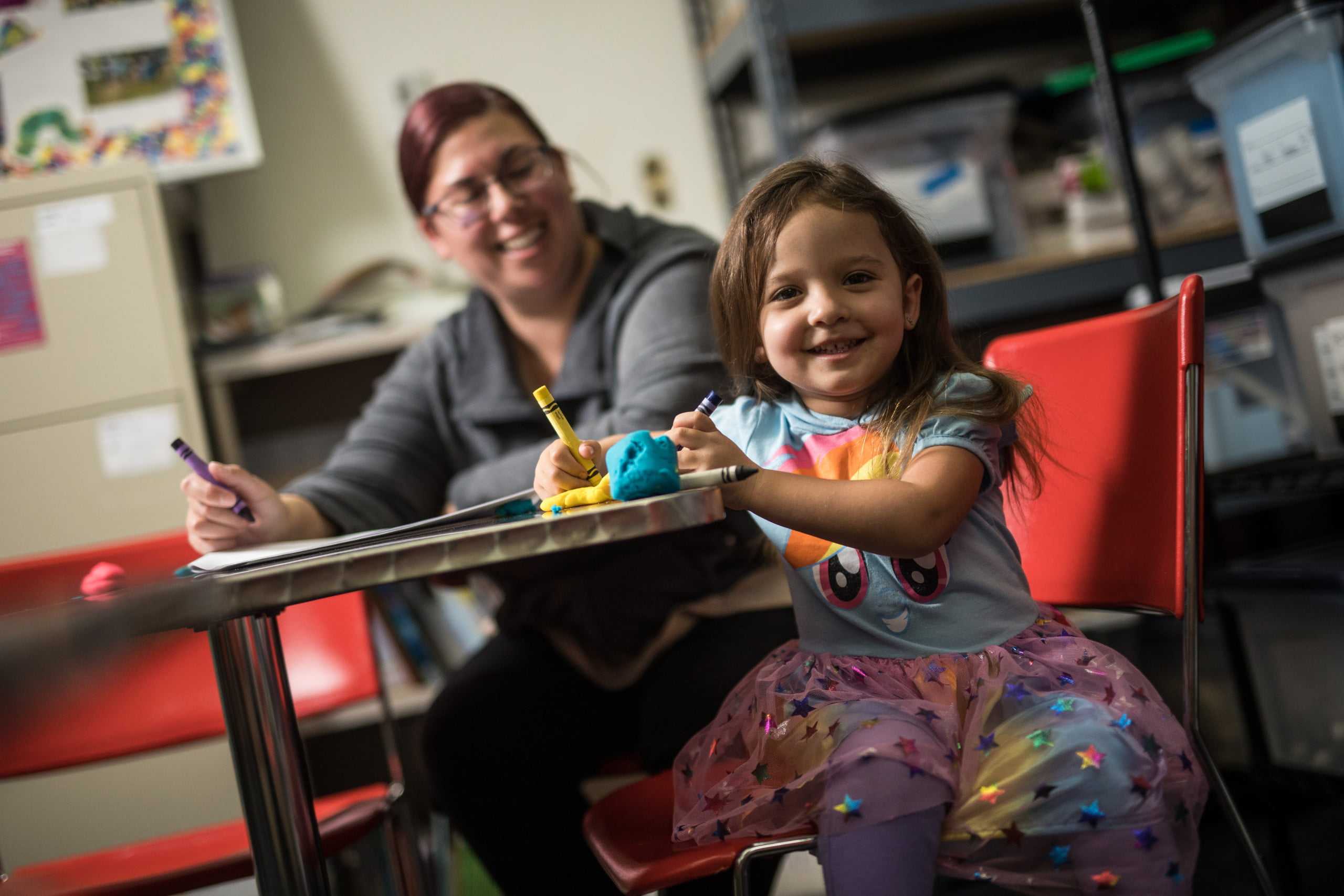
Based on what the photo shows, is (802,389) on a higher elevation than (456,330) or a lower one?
lower

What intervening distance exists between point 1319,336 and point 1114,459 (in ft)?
2.22

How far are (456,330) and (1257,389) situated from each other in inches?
52.2

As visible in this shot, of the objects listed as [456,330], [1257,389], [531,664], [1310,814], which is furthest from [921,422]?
[1257,389]

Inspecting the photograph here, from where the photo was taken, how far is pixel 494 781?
117 cm

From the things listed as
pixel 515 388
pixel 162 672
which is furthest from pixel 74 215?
pixel 515 388

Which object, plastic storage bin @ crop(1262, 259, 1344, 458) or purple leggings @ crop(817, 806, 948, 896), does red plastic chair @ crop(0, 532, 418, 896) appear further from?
plastic storage bin @ crop(1262, 259, 1344, 458)

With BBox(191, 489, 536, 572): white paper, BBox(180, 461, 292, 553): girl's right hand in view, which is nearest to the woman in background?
BBox(180, 461, 292, 553): girl's right hand

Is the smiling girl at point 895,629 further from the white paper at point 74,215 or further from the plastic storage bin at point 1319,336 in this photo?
the white paper at point 74,215

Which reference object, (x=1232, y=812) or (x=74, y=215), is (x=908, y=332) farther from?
(x=74, y=215)

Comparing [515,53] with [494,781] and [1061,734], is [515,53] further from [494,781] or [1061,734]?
[1061,734]

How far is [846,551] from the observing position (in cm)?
88

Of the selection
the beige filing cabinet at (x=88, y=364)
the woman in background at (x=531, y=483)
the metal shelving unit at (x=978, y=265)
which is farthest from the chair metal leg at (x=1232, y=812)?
the beige filing cabinet at (x=88, y=364)

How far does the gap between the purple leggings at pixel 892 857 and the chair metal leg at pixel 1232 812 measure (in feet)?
0.94

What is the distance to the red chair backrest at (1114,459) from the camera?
0.87m
